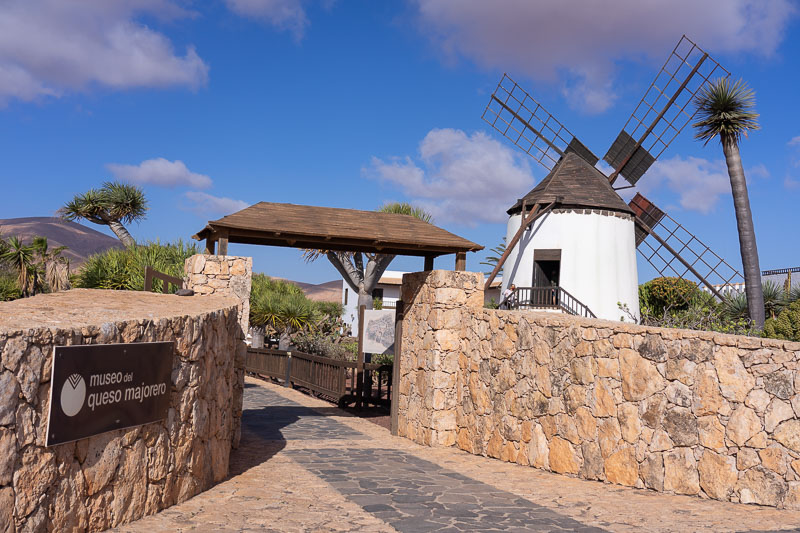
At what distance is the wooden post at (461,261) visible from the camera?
40.1ft

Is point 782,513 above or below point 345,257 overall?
below

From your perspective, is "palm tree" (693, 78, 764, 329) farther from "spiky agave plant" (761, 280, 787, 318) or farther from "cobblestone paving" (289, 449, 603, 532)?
"cobblestone paving" (289, 449, 603, 532)

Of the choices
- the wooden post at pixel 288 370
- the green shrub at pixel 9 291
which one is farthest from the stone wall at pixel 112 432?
the green shrub at pixel 9 291

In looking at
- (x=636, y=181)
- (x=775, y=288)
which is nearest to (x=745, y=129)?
(x=775, y=288)

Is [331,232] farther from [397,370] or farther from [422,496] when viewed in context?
[422,496]

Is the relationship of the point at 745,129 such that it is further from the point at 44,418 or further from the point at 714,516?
the point at 44,418

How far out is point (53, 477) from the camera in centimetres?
474

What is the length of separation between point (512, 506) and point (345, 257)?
2258 cm

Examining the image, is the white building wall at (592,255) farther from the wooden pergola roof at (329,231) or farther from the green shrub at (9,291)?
the green shrub at (9,291)

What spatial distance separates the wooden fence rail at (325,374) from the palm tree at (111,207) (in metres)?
9.42

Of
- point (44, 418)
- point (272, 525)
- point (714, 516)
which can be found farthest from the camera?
point (714, 516)

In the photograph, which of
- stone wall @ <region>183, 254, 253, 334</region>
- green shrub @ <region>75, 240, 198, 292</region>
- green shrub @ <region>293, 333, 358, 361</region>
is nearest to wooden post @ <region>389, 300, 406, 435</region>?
stone wall @ <region>183, 254, 253, 334</region>

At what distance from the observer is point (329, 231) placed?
458 inches

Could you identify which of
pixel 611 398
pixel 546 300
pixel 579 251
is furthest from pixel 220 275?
pixel 579 251
